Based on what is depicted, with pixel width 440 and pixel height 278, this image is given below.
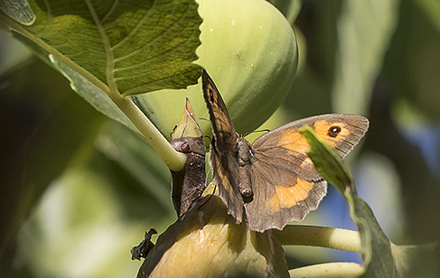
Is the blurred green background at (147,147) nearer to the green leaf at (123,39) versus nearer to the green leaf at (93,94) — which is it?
the green leaf at (93,94)

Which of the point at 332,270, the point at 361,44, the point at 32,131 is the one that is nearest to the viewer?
the point at 332,270

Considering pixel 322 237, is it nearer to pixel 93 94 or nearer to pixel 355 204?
pixel 355 204

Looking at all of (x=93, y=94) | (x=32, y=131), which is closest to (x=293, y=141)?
(x=93, y=94)

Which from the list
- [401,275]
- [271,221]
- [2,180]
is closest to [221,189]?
[271,221]

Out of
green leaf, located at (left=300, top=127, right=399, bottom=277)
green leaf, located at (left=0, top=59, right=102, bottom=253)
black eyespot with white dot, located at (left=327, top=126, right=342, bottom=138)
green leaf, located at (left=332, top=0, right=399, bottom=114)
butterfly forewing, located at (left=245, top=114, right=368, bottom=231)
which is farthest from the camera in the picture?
green leaf, located at (left=332, top=0, right=399, bottom=114)

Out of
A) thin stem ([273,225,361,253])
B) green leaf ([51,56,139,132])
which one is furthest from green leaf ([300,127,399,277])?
green leaf ([51,56,139,132])

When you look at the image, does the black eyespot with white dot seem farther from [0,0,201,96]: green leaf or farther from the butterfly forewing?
[0,0,201,96]: green leaf
